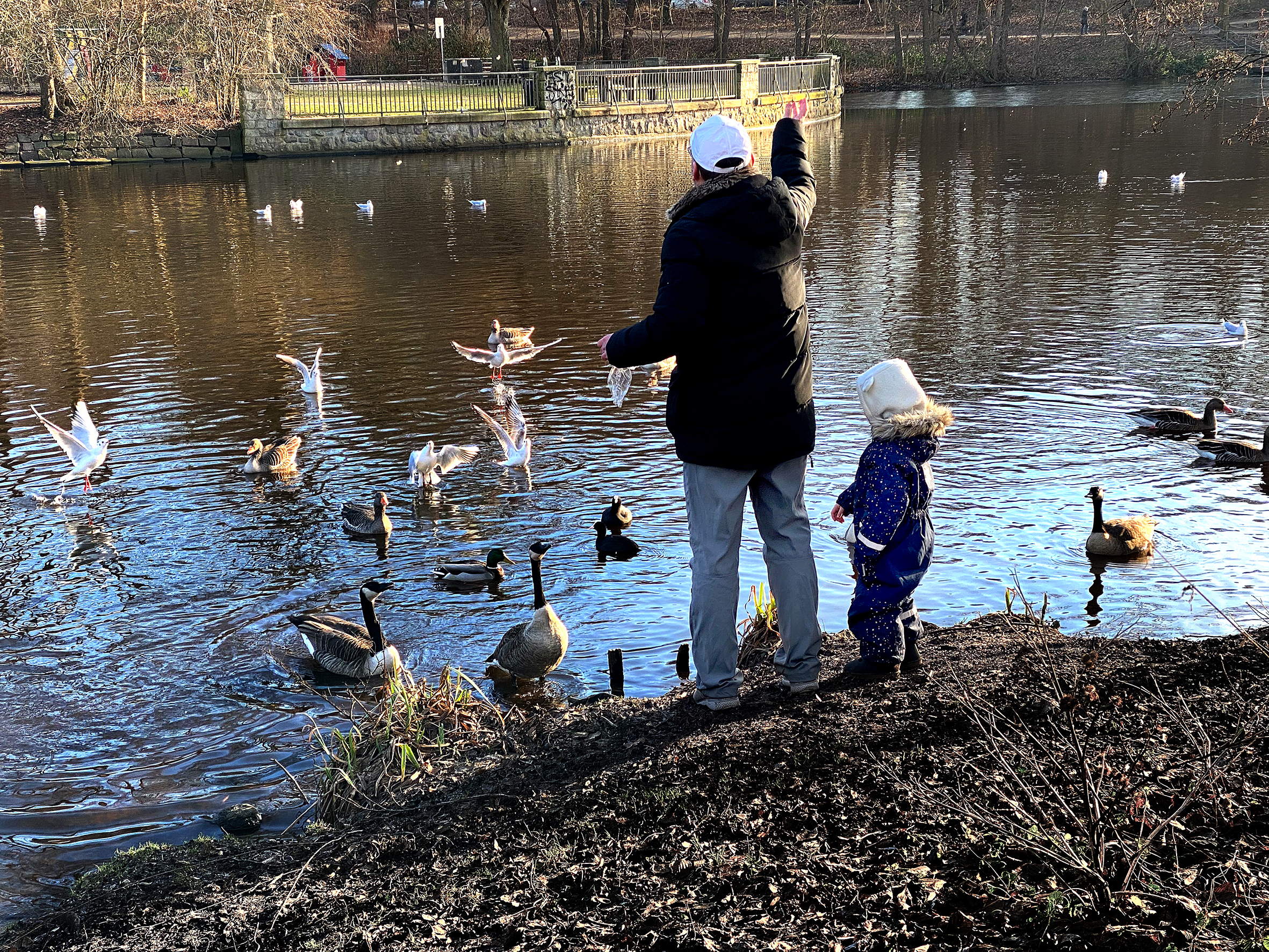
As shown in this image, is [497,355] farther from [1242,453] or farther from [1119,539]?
[1242,453]

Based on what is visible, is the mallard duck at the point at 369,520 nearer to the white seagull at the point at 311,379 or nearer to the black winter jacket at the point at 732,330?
the white seagull at the point at 311,379

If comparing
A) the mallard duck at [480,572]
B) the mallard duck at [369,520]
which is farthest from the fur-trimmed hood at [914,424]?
the mallard duck at [369,520]

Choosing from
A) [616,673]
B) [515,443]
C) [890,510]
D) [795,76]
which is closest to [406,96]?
[795,76]

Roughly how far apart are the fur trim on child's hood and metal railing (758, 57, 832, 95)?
38.9m

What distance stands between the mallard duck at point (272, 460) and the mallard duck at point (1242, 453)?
7.10 m

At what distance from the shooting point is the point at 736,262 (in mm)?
4074

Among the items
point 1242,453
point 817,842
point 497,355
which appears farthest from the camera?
point 497,355

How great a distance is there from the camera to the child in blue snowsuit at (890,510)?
14.5ft

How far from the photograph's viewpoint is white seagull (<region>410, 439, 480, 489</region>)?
28.1ft

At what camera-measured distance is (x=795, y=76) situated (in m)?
43.1

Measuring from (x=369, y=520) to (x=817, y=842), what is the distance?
5.19 m

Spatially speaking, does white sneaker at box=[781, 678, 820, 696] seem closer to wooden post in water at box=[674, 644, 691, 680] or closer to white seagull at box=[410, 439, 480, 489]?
wooden post in water at box=[674, 644, 691, 680]

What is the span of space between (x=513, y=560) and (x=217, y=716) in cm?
234

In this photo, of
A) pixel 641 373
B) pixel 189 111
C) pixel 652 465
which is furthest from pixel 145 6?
pixel 652 465
